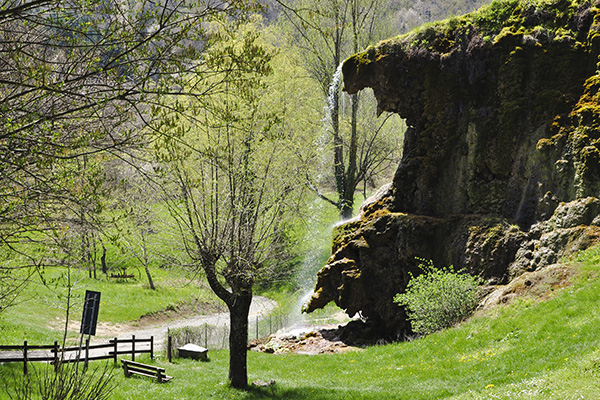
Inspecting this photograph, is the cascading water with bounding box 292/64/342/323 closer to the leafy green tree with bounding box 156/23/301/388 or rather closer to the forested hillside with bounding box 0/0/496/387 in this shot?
the forested hillside with bounding box 0/0/496/387

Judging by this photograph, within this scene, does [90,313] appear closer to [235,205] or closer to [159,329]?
[235,205]

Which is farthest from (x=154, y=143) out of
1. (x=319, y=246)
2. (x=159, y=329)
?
(x=159, y=329)

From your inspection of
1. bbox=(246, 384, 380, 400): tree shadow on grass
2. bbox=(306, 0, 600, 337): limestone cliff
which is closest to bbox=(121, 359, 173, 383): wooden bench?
bbox=(246, 384, 380, 400): tree shadow on grass

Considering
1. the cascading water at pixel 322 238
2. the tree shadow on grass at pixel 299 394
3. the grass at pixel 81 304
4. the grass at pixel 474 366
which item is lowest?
the tree shadow on grass at pixel 299 394

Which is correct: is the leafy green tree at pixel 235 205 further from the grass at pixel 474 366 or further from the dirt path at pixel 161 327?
the dirt path at pixel 161 327

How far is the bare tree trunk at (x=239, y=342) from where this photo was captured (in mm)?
12953

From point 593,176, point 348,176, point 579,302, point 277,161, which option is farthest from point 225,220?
point 348,176

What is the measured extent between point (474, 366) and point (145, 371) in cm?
937

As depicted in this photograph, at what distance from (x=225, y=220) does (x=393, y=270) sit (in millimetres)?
7503

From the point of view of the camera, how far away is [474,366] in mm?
11781

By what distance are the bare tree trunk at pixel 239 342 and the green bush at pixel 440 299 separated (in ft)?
18.5

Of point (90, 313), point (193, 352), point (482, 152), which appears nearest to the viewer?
point (90, 313)

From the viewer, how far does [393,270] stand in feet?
58.4

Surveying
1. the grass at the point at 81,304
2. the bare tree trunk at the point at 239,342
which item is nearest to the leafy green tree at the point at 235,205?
the bare tree trunk at the point at 239,342
